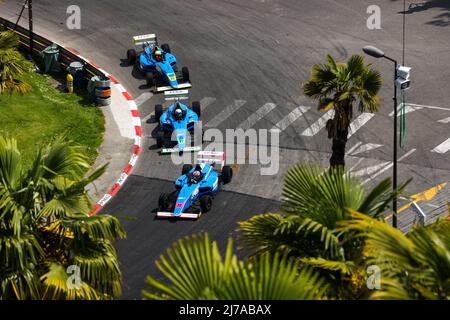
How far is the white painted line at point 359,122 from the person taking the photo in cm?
3253

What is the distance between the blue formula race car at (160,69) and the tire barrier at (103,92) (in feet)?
7.01

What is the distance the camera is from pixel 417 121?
108ft

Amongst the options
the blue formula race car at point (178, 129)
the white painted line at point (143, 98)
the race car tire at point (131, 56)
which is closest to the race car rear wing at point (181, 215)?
the blue formula race car at point (178, 129)

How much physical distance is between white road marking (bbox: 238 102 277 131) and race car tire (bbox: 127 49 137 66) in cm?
730

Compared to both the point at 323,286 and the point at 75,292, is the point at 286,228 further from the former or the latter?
→ the point at 75,292

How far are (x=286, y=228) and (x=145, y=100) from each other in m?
22.8

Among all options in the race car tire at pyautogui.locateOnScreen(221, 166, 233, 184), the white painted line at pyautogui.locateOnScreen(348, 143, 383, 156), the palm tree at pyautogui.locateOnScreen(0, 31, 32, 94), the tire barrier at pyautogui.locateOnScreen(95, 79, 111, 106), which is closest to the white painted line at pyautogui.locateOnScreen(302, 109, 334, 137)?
the white painted line at pyautogui.locateOnScreen(348, 143, 383, 156)

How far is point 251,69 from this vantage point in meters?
37.8

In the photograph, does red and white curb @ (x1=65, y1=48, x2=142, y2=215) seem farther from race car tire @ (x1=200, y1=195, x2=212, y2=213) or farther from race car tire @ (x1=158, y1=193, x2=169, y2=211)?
race car tire @ (x1=200, y1=195, x2=212, y2=213)

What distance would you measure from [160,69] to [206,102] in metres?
2.80

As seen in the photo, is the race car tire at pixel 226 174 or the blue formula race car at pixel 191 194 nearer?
the blue formula race car at pixel 191 194

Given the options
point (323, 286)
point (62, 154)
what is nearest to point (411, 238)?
point (323, 286)

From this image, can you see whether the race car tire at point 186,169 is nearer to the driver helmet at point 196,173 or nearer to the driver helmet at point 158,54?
the driver helmet at point 196,173

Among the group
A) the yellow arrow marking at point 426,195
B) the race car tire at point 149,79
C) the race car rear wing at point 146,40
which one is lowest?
the yellow arrow marking at point 426,195
